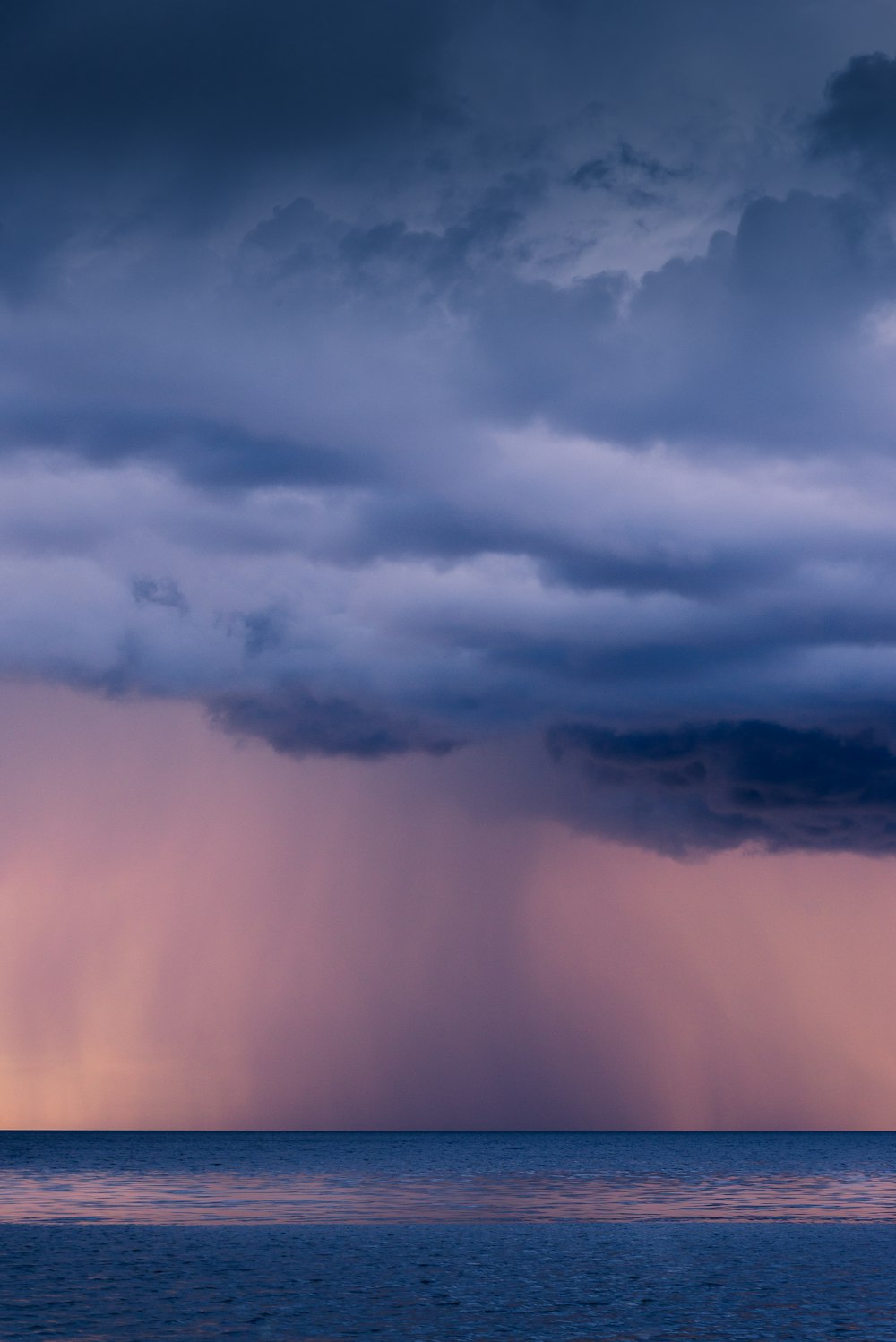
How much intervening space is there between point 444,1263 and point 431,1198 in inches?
1824

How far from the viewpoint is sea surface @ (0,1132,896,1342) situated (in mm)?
36062

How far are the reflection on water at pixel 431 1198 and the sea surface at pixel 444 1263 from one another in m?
0.32

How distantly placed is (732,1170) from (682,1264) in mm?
107688

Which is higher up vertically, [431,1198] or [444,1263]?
[444,1263]

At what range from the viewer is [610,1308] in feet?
127

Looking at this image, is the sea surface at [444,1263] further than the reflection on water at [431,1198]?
No

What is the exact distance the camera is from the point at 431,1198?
94.6m

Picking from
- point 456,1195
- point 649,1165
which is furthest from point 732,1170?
point 456,1195

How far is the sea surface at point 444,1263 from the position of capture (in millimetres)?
36062

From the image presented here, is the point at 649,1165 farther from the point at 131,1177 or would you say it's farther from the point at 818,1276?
the point at 818,1276

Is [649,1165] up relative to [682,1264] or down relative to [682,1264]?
down

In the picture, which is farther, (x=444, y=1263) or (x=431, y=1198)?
(x=431, y=1198)

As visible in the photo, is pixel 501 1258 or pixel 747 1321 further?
pixel 501 1258

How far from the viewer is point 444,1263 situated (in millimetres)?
50469
